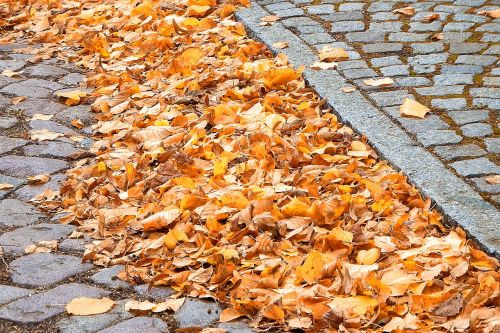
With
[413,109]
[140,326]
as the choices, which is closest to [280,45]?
[413,109]

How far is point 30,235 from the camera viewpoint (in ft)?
11.5

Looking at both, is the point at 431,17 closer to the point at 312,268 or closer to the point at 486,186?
the point at 486,186

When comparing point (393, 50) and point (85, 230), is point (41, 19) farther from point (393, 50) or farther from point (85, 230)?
point (85, 230)

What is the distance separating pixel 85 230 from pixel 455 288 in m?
1.51

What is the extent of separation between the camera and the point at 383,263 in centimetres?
314

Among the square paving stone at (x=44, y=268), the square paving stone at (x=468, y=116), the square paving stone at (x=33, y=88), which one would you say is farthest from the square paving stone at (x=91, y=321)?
the square paving stone at (x=33, y=88)

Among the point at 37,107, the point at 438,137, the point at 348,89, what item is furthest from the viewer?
the point at 37,107

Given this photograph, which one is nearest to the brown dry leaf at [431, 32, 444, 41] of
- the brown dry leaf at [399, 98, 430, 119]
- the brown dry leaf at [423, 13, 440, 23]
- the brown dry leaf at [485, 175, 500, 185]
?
the brown dry leaf at [423, 13, 440, 23]

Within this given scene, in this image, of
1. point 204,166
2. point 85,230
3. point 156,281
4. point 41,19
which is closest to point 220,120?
point 204,166

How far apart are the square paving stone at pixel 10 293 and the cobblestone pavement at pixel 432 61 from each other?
1885mm

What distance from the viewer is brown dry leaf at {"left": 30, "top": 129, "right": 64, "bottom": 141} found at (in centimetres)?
448

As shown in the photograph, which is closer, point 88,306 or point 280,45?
point 88,306

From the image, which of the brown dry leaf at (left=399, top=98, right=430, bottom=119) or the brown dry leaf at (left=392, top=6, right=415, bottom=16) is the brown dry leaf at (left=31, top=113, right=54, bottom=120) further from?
the brown dry leaf at (left=392, top=6, right=415, bottom=16)

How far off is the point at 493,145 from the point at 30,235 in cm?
214
